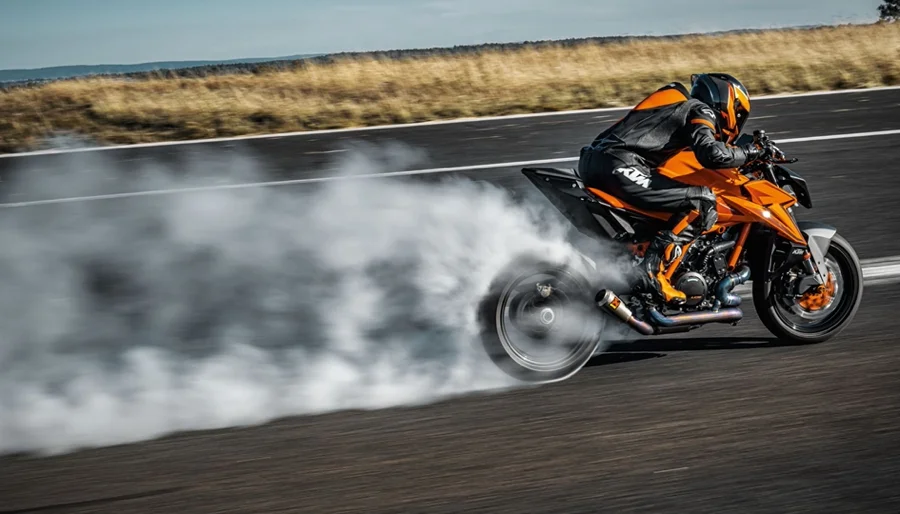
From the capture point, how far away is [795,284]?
5809mm

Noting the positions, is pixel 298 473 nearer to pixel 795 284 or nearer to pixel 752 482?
pixel 752 482

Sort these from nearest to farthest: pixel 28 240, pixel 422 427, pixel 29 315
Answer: pixel 422 427 → pixel 29 315 → pixel 28 240

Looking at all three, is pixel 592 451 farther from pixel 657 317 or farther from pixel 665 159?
pixel 665 159

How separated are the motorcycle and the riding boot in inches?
1.4

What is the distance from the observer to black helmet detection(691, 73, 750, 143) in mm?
5598

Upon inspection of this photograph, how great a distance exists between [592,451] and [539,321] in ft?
3.51

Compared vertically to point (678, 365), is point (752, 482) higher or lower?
lower

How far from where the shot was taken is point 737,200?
18.5 ft

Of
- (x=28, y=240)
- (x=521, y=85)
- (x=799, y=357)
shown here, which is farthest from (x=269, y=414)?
(x=521, y=85)

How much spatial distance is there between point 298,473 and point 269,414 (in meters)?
0.71

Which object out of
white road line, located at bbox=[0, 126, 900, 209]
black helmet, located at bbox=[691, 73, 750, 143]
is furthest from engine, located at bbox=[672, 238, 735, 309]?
white road line, located at bbox=[0, 126, 900, 209]

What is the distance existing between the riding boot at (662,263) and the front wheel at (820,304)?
23.5 inches

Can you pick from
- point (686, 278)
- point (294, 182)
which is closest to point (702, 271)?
point (686, 278)

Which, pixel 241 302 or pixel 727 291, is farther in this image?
pixel 241 302
